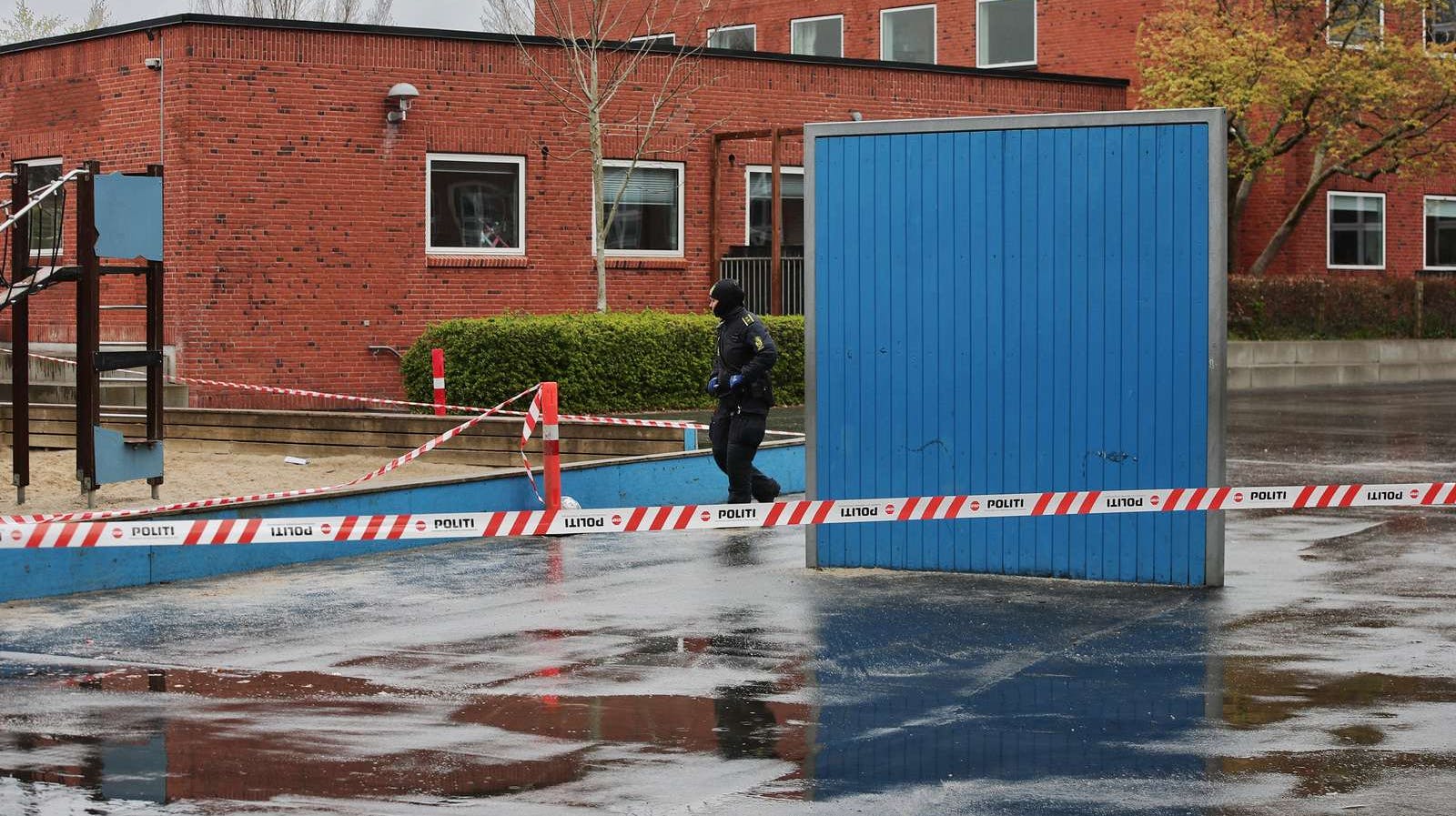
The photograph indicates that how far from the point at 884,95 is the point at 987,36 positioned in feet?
31.9

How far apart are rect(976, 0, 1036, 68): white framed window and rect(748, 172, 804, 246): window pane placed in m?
10.4

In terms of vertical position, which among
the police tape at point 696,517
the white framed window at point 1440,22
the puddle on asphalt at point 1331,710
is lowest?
the puddle on asphalt at point 1331,710

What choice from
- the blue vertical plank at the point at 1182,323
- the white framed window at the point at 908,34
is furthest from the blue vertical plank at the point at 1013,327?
the white framed window at the point at 908,34

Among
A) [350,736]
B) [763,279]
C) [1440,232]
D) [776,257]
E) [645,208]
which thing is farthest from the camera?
[1440,232]

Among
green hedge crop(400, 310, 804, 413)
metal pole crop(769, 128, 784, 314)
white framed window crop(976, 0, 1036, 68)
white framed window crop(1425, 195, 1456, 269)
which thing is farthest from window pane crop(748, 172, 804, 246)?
white framed window crop(1425, 195, 1456, 269)

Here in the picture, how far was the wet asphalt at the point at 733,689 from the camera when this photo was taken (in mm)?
6352

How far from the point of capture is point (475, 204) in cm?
2569

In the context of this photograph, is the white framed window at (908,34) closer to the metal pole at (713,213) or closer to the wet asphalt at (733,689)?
the metal pole at (713,213)

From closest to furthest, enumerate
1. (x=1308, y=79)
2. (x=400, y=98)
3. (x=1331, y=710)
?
(x=1331, y=710) < (x=400, y=98) < (x=1308, y=79)

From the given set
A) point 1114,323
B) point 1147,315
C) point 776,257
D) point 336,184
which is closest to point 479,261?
point 336,184

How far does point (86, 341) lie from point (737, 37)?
30.4m

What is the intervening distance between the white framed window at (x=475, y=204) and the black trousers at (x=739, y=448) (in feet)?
38.1

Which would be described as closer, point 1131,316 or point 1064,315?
point 1131,316

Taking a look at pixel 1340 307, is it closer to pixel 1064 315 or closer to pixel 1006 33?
pixel 1006 33
